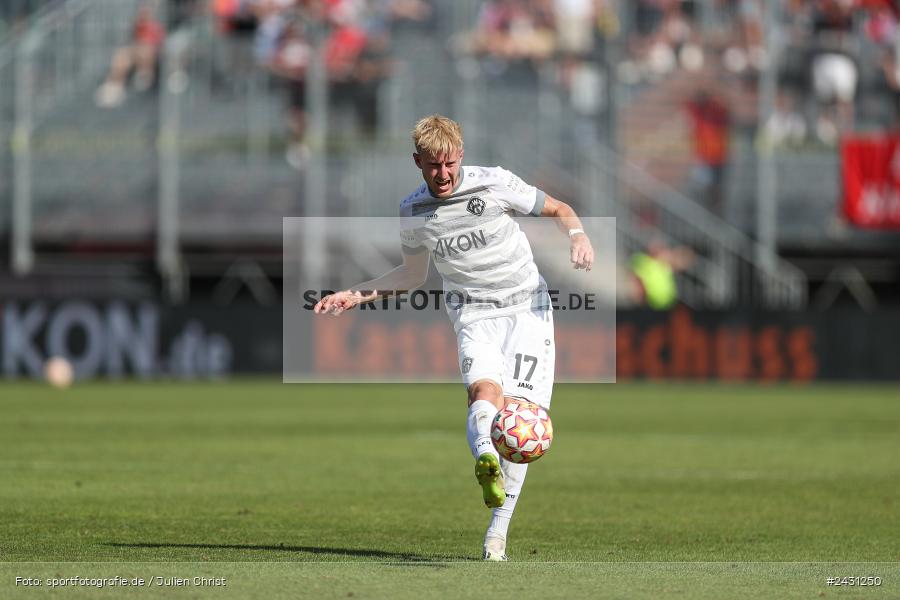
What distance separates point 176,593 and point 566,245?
2233 cm

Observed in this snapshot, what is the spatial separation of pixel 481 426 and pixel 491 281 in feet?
3.09

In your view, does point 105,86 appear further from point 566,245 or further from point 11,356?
point 566,245

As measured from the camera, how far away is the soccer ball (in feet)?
26.5

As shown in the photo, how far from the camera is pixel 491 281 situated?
8.77m

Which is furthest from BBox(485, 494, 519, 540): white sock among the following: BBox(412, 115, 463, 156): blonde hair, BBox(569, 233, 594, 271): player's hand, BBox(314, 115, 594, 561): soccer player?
BBox(412, 115, 463, 156): blonde hair

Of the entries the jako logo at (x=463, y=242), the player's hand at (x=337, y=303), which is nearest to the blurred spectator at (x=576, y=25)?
the jako logo at (x=463, y=242)

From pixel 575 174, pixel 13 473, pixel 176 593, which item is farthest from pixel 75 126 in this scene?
pixel 176 593

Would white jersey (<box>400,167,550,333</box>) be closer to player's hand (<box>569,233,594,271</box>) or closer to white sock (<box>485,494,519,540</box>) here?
player's hand (<box>569,233,594,271</box>)

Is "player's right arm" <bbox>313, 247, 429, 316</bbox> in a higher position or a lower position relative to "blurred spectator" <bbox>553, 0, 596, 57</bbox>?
lower

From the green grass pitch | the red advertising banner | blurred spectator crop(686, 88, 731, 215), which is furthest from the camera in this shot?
blurred spectator crop(686, 88, 731, 215)

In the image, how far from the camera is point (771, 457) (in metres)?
15.4

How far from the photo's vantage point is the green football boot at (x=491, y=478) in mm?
7820

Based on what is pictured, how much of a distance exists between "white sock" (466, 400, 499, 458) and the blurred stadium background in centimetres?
1838

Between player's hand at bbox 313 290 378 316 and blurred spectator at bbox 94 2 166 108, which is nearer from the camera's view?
player's hand at bbox 313 290 378 316
